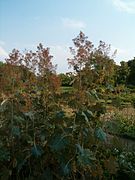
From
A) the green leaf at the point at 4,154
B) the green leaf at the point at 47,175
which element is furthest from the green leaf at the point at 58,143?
the green leaf at the point at 4,154

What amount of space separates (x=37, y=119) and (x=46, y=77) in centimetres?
42

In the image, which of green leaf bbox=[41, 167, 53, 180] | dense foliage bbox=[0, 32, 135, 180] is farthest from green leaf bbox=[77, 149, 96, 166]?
green leaf bbox=[41, 167, 53, 180]

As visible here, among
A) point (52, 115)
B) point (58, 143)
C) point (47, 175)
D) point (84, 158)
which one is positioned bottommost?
point (47, 175)

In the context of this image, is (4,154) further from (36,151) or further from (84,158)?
(84,158)

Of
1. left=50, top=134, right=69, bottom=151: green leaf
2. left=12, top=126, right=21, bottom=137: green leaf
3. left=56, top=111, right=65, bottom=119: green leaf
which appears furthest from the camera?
left=12, top=126, right=21, bottom=137: green leaf

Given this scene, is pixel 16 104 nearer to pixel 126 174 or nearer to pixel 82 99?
pixel 82 99

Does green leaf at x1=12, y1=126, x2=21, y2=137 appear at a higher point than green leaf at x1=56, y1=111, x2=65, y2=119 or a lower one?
lower

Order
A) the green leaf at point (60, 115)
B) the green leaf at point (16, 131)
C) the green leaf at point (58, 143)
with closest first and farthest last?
the green leaf at point (58, 143) < the green leaf at point (60, 115) < the green leaf at point (16, 131)

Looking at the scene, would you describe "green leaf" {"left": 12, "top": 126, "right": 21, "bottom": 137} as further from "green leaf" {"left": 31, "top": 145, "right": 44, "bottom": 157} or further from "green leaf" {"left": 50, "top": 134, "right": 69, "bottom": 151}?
"green leaf" {"left": 50, "top": 134, "right": 69, "bottom": 151}

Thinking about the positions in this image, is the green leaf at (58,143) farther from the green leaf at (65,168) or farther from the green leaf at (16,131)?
the green leaf at (16,131)

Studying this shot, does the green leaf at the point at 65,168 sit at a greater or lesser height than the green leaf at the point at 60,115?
lesser

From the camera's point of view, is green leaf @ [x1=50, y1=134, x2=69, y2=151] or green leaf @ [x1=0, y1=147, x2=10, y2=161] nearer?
green leaf @ [x1=50, y1=134, x2=69, y2=151]

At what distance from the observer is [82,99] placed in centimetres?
380

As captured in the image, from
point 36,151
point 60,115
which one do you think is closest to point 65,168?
point 36,151
